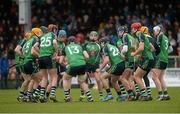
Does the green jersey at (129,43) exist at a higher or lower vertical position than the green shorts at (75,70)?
higher

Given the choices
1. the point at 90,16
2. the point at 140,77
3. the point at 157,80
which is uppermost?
the point at 90,16

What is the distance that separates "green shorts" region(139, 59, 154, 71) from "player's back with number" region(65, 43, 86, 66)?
1.76 metres

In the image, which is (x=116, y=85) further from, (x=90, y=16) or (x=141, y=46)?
(x=90, y=16)

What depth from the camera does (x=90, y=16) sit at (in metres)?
41.6

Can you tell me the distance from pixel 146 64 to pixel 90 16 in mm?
17553

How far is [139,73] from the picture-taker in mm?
24312

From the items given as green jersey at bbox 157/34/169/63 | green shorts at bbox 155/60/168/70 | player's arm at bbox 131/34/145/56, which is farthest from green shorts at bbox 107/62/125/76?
green jersey at bbox 157/34/169/63

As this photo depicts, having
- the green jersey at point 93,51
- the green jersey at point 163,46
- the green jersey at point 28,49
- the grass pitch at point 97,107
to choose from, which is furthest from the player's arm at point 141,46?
the green jersey at point 28,49

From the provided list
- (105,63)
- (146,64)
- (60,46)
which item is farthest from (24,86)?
(146,64)

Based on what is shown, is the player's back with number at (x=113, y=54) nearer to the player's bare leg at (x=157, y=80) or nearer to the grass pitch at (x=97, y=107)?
the player's bare leg at (x=157, y=80)

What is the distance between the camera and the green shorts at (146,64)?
24250 mm

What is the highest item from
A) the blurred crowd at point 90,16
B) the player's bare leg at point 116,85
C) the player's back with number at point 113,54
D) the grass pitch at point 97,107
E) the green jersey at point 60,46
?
the blurred crowd at point 90,16

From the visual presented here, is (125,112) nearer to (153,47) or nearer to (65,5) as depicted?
(153,47)

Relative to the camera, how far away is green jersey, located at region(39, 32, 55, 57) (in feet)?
80.6
